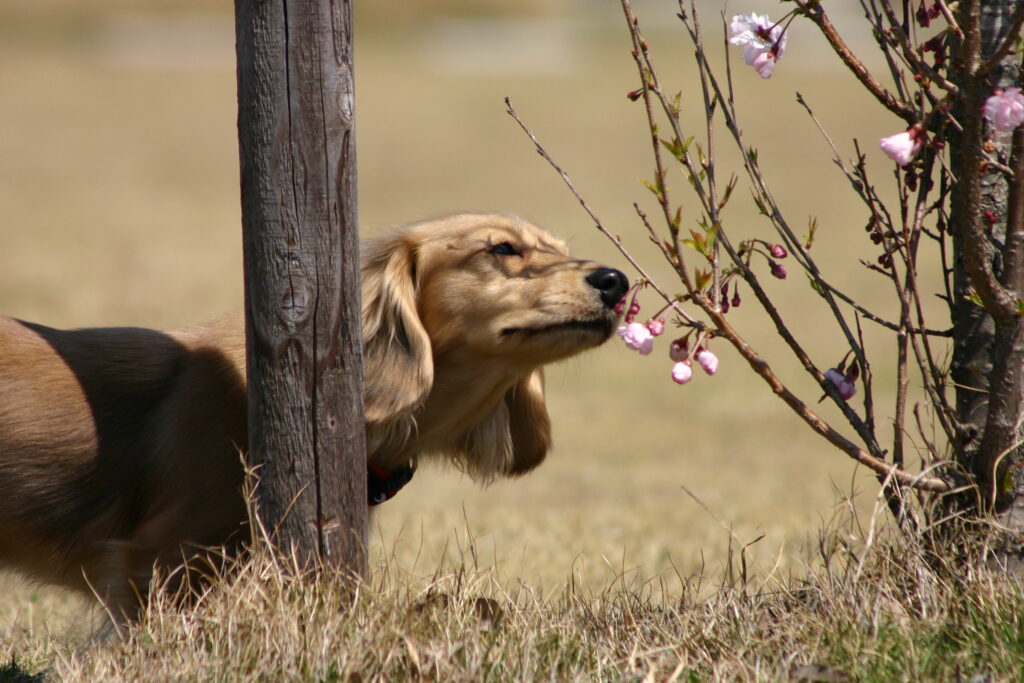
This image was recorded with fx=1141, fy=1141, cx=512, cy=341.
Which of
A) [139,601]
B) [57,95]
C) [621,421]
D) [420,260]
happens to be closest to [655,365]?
[621,421]

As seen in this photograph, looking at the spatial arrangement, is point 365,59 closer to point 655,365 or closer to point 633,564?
point 655,365

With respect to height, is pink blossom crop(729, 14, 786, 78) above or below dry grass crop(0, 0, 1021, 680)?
above

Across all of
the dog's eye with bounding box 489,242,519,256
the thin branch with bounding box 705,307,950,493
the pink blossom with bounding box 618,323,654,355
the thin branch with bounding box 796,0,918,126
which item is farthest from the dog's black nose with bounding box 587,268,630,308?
the thin branch with bounding box 796,0,918,126

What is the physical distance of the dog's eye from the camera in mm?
3912

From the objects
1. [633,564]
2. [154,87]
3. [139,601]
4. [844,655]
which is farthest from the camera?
[154,87]

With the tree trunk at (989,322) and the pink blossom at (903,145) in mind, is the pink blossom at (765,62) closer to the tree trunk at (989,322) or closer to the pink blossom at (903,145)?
the tree trunk at (989,322)

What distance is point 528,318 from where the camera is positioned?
12.1 feet

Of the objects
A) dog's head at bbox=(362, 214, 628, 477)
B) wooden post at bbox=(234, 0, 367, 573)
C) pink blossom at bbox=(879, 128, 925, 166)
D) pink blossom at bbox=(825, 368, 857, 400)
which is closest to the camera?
pink blossom at bbox=(879, 128, 925, 166)

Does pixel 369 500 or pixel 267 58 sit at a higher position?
pixel 267 58

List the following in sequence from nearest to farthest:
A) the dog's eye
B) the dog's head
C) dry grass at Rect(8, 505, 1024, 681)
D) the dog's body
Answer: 1. dry grass at Rect(8, 505, 1024, 681)
2. the dog's body
3. the dog's head
4. the dog's eye

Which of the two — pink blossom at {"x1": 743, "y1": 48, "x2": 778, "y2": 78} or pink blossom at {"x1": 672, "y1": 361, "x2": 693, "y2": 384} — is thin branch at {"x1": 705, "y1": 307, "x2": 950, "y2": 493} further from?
pink blossom at {"x1": 743, "y1": 48, "x2": 778, "y2": 78}

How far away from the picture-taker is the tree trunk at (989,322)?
2887 mm

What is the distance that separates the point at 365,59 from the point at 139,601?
27.0 m

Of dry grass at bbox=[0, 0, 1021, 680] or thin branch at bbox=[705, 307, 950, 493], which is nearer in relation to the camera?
dry grass at bbox=[0, 0, 1021, 680]
